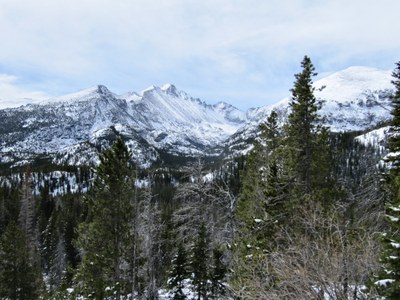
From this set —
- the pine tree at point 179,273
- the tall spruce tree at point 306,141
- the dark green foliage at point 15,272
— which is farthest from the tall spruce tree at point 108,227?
the tall spruce tree at point 306,141

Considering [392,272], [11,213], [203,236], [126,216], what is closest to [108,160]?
[126,216]

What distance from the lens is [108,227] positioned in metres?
24.6

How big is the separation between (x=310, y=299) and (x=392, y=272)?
2.44 metres

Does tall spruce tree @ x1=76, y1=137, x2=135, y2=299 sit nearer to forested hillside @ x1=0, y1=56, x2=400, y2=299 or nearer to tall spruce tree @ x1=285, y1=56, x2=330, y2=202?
forested hillside @ x1=0, y1=56, x2=400, y2=299

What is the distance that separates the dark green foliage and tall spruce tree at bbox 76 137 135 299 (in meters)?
7.10

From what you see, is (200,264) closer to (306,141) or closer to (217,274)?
(217,274)

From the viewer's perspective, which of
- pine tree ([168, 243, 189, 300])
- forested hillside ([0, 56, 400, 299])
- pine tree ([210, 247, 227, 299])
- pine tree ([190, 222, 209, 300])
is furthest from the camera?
pine tree ([168, 243, 189, 300])

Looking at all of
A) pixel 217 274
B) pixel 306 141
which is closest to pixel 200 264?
pixel 217 274

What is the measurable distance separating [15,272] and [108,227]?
34.2ft

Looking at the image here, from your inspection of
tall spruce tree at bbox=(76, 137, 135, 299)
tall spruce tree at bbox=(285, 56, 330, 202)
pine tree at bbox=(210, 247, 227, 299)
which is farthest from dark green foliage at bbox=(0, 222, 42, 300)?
tall spruce tree at bbox=(285, 56, 330, 202)

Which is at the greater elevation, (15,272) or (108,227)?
(108,227)

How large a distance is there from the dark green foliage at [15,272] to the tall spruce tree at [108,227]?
710 cm

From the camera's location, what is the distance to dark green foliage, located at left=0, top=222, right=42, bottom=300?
29.4 meters

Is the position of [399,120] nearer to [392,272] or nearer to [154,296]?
[392,272]
